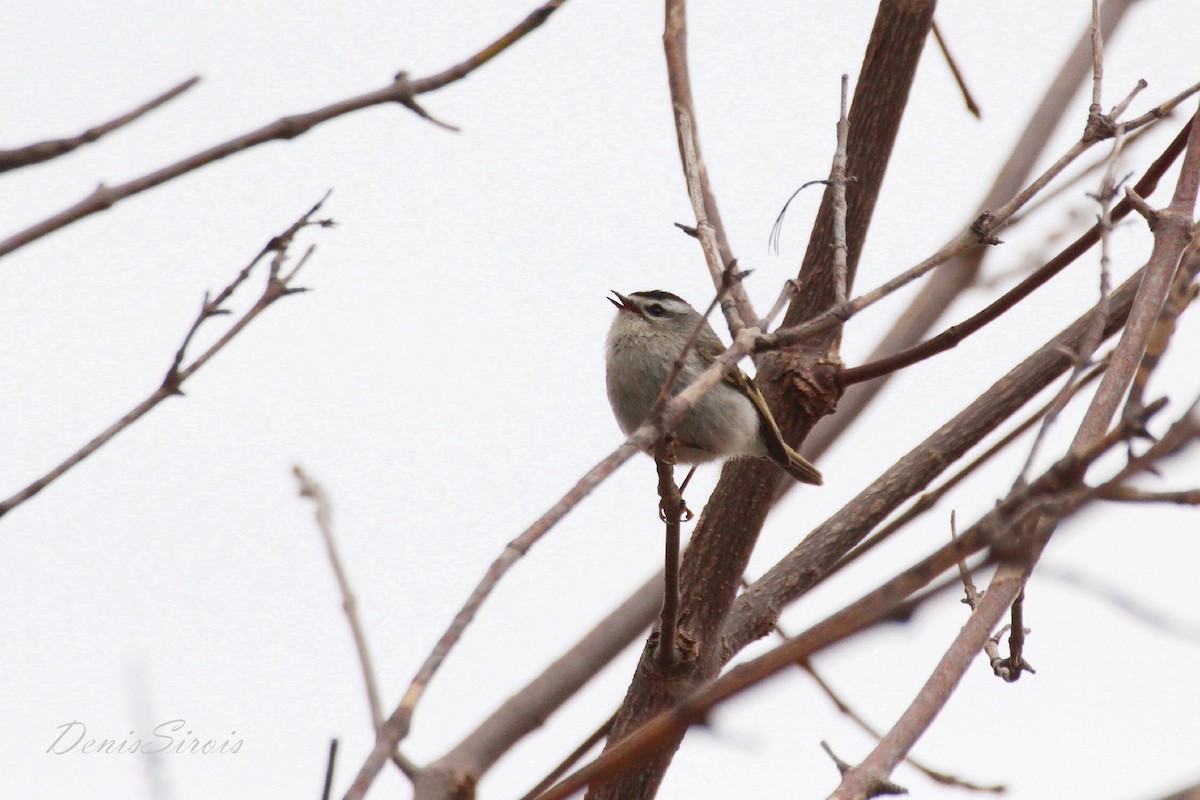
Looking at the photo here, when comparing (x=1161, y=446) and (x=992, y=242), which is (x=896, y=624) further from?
(x=992, y=242)

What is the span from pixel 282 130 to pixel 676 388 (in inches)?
126

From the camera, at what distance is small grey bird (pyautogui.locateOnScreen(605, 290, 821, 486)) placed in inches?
175

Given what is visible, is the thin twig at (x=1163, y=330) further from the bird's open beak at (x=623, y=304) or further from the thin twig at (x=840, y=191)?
the bird's open beak at (x=623, y=304)

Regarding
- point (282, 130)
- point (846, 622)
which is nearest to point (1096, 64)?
point (282, 130)

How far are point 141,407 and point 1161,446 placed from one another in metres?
1.23

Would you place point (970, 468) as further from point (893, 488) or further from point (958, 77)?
point (958, 77)

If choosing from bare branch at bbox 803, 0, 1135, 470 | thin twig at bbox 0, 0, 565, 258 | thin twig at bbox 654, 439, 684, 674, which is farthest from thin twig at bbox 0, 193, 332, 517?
bare branch at bbox 803, 0, 1135, 470

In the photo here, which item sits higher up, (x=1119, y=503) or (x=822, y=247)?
(x=822, y=247)

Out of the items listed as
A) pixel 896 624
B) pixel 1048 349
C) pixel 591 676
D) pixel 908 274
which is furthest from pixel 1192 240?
pixel 591 676

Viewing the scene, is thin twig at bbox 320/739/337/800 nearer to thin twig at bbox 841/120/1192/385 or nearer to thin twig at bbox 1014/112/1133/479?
thin twig at bbox 1014/112/1133/479

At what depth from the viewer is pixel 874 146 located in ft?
11.6

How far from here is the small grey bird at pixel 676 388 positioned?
4.44 meters

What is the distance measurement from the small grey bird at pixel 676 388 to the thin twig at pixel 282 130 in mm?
2692

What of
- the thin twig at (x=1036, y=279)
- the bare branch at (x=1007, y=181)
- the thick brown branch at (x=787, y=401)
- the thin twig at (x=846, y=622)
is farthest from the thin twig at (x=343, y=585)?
the bare branch at (x=1007, y=181)
